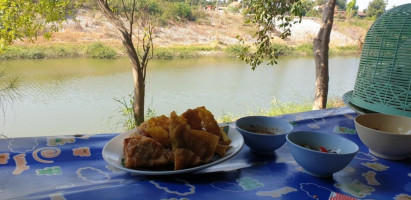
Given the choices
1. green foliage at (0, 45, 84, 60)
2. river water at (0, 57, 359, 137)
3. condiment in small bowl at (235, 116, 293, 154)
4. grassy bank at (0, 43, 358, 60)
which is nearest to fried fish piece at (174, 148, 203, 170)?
condiment in small bowl at (235, 116, 293, 154)

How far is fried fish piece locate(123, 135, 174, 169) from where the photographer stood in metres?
0.54

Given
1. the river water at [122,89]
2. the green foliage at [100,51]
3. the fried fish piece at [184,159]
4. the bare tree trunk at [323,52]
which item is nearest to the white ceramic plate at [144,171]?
the fried fish piece at [184,159]

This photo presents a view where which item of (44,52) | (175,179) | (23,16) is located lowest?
(44,52)

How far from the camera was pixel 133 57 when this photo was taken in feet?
7.65

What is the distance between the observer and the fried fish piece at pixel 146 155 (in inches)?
21.2

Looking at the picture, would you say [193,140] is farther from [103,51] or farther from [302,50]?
[302,50]

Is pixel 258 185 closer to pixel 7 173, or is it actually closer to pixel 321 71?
pixel 7 173

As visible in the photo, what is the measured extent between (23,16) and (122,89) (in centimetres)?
284

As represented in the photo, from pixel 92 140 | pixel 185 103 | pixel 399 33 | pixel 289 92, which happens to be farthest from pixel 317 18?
pixel 92 140

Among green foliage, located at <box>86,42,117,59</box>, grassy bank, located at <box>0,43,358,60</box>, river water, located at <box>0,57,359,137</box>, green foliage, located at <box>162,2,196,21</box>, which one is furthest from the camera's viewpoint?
green foliage, located at <box>162,2,196,21</box>

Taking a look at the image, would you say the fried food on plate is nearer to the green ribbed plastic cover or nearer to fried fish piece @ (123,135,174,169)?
fried fish piece @ (123,135,174,169)

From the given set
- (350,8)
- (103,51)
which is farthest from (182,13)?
(350,8)

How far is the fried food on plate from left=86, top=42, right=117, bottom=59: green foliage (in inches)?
266

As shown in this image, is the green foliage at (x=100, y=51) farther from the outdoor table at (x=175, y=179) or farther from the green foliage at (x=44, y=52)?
the outdoor table at (x=175, y=179)
